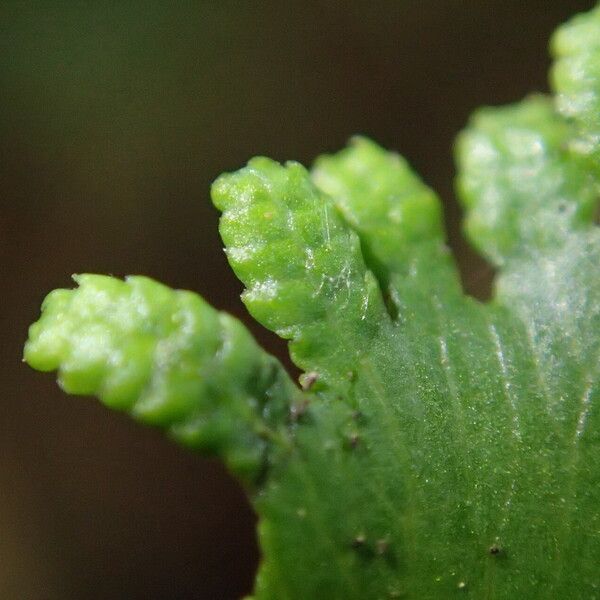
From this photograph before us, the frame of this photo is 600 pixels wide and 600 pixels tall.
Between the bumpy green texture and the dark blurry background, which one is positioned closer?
the bumpy green texture

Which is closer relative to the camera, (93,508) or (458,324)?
(458,324)

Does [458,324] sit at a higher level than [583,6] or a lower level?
lower

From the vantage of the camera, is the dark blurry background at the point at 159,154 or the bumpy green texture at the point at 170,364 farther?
the dark blurry background at the point at 159,154

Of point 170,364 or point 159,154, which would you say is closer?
point 170,364

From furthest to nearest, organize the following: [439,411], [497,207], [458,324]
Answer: [497,207] < [458,324] < [439,411]

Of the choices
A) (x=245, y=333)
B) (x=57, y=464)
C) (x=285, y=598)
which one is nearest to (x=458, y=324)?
Answer: (x=245, y=333)

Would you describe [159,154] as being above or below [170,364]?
above

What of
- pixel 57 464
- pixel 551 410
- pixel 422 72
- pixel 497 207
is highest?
pixel 422 72

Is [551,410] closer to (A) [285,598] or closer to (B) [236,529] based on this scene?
(A) [285,598]
